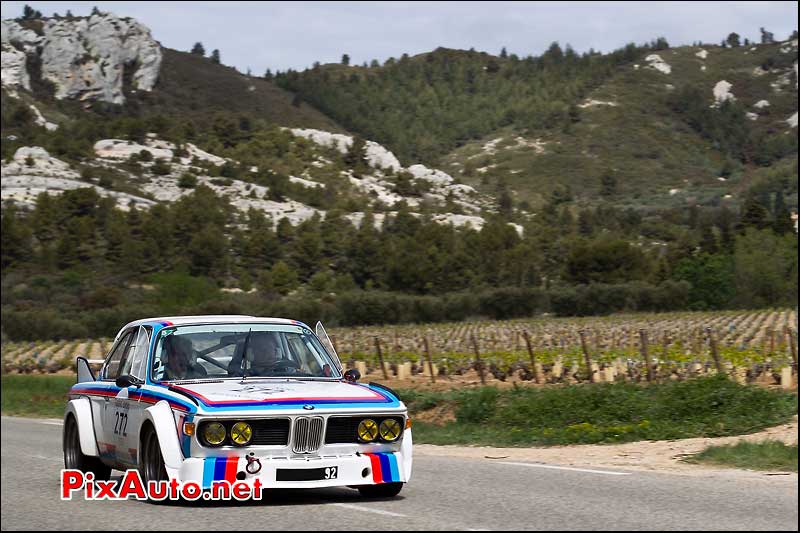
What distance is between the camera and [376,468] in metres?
9.93

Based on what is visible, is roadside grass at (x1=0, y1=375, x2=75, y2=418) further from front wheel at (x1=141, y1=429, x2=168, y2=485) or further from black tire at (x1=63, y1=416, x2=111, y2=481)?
front wheel at (x1=141, y1=429, x2=168, y2=485)

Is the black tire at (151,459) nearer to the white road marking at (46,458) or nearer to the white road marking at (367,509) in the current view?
the white road marking at (367,509)

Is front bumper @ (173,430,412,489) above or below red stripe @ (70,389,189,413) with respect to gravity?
below

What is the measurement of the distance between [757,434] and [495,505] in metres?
8.88

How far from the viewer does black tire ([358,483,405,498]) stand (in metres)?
Answer: 10.6

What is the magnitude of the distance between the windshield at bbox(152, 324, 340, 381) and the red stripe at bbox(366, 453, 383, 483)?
1.44 metres

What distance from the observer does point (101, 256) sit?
472 feet

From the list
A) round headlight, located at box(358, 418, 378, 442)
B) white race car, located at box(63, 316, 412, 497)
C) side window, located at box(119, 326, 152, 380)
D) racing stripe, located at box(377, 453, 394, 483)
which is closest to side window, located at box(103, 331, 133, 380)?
white race car, located at box(63, 316, 412, 497)

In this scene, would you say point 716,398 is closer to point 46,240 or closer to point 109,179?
point 46,240

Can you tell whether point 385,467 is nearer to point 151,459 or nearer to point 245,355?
point 245,355

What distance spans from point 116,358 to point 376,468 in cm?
340

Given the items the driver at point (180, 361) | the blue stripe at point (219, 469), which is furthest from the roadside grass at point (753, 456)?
the blue stripe at point (219, 469)

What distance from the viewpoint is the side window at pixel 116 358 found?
38.2 ft

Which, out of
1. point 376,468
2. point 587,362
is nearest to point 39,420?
point 587,362
